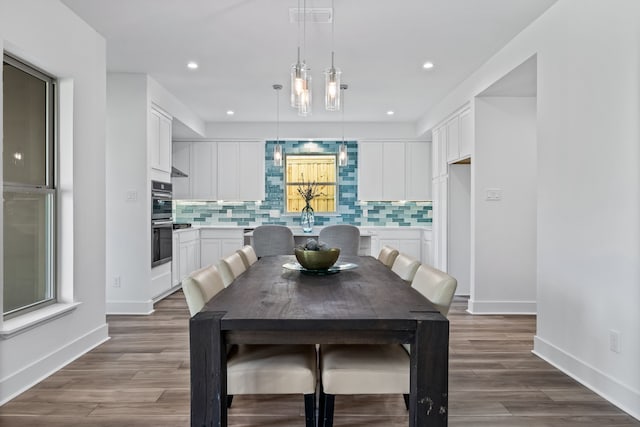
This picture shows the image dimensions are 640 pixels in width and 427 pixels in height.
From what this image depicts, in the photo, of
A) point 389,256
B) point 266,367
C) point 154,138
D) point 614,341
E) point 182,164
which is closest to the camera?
point 266,367

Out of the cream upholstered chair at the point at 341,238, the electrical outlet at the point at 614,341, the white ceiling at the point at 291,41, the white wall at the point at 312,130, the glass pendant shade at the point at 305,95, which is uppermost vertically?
the white ceiling at the point at 291,41

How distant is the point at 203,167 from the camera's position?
22.6 ft

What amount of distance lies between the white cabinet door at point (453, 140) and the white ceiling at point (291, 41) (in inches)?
16.0

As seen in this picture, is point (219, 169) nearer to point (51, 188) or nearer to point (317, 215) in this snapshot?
point (317, 215)

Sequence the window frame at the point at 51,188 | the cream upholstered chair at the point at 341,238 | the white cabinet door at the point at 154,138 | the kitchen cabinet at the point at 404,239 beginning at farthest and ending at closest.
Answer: the kitchen cabinet at the point at 404,239, the white cabinet door at the point at 154,138, the cream upholstered chair at the point at 341,238, the window frame at the point at 51,188

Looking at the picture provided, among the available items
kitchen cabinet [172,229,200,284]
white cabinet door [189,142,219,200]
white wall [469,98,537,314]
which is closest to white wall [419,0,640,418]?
white wall [469,98,537,314]

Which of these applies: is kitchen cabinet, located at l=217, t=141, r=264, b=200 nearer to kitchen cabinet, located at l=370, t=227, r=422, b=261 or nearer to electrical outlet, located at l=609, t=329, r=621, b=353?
kitchen cabinet, located at l=370, t=227, r=422, b=261

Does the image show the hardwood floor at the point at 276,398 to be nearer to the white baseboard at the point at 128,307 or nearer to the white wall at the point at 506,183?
the white baseboard at the point at 128,307

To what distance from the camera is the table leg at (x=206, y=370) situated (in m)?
1.47

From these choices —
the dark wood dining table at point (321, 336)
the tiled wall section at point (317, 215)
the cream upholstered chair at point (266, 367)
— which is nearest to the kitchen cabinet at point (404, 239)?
the tiled wall section at point (317, 215)

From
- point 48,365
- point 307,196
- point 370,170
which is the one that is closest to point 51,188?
point 48,365

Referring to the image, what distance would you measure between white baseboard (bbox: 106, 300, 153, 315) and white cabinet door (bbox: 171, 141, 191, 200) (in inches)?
108

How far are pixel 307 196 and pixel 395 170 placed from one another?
157 centimetres

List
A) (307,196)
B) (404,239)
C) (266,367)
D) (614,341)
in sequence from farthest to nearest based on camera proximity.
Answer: (307,196) < (404,239) < (614,341) < (266,367)
